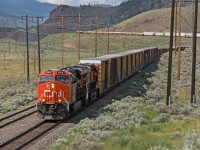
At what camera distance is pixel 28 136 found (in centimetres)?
2284

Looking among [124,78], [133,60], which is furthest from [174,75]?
[124,78]

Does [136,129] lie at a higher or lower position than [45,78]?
lower

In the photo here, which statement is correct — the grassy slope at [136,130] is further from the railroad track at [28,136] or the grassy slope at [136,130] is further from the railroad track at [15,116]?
the railroad track at [15,116]

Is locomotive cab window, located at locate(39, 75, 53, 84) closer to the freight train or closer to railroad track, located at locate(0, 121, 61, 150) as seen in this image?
the freight train

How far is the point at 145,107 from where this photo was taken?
3078 cm

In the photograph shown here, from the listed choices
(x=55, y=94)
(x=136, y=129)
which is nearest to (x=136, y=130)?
(x=136, y=129)

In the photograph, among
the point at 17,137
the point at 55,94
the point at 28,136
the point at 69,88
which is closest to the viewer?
the point at 17,137

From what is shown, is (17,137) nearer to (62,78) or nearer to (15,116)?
(62,78)

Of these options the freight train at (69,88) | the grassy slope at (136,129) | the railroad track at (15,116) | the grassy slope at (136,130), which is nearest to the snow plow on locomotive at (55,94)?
the freight train at (69,88)

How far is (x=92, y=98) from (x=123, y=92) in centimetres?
609

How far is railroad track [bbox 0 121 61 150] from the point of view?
66.9 ft

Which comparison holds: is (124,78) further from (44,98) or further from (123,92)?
(44,98)

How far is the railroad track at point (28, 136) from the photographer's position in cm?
2039

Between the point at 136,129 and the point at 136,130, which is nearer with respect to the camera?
the point at 136,130
